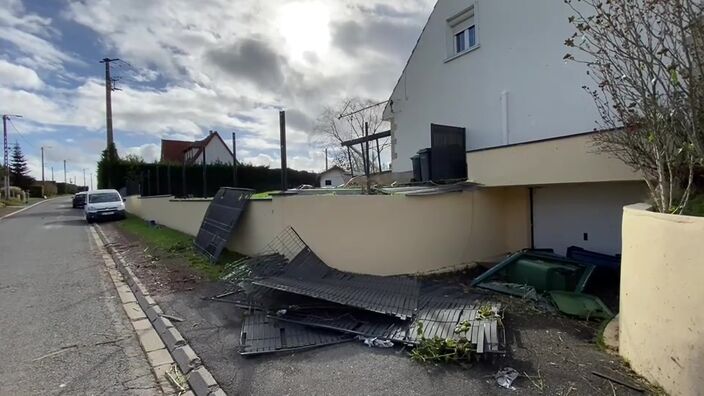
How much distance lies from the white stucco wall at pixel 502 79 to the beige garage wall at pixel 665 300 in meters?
6.00

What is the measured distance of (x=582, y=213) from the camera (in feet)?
26.6

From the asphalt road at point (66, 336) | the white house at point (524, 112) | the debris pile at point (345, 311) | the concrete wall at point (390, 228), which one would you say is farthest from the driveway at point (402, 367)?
the white house at point (524, 112)

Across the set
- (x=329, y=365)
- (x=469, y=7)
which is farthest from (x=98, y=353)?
(x=469, y=7)

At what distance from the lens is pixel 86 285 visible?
22.7 feet

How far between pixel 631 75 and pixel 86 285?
8.72 meters

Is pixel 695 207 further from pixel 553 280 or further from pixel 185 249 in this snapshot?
pixel 185 249

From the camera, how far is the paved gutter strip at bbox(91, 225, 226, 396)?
335 centimetres

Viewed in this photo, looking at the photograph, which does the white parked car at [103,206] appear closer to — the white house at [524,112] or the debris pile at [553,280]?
the white house at [524,112]

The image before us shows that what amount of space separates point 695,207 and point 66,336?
6.82 metres

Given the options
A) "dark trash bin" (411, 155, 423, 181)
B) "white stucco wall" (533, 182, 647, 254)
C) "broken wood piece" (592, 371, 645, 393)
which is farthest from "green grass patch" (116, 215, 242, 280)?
"white stucco wall" (533, 182, 647, 254)

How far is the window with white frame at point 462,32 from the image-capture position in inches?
444

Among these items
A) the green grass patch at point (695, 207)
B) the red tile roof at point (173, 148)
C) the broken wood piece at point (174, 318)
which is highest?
the red tile roof at point (173, 148)

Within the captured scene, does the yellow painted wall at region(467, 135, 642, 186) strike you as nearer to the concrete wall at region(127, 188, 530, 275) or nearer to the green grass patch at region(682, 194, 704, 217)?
the concrete wall at region(127, 188, 530, 275)

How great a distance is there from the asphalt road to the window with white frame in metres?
10.7
